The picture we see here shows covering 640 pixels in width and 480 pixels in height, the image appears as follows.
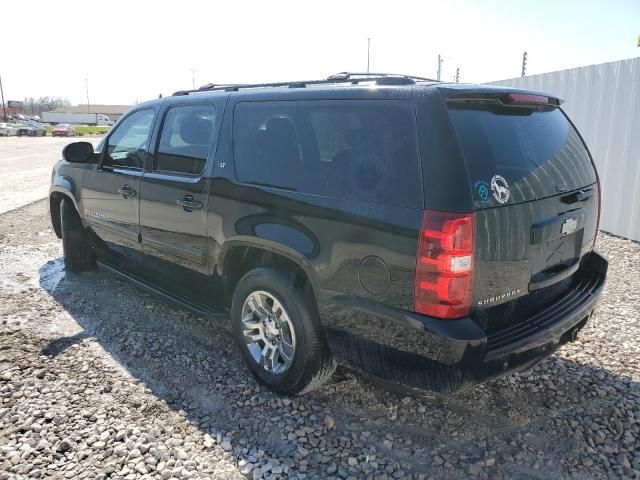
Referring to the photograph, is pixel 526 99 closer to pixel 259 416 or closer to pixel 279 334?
pixel 279 334

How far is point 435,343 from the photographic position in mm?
2326

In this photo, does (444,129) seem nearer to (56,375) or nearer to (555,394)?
(555,394)

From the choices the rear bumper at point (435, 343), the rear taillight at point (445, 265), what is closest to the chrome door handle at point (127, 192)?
the rear bumper at point (435, 343)

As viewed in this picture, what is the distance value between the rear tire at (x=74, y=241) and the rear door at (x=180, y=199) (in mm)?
1610

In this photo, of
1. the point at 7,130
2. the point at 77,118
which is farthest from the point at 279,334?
the point at 77,118

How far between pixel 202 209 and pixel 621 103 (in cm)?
646

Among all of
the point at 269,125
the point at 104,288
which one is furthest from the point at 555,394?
the point at 104,288

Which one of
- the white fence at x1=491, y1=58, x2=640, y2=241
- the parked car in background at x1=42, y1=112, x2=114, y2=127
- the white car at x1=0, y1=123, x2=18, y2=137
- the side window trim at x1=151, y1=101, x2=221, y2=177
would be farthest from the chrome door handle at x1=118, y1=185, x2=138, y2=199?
the parked car in background at x1=42, y1=112, x2=114, y2=127

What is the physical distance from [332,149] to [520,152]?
0.98 m

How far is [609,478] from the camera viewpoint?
8.40ft

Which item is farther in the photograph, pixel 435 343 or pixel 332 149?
pixel 332 149

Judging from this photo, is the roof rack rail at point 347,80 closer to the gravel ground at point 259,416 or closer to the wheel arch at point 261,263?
the wheel arch at point 261,263

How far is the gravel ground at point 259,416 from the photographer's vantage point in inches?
104

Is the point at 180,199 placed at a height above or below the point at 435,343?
above
